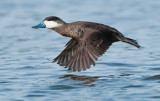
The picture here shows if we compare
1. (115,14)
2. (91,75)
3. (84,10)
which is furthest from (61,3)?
(91,75)

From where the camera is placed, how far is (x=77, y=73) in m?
8.18

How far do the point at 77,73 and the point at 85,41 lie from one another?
0.93 m

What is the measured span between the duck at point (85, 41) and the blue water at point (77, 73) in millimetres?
289

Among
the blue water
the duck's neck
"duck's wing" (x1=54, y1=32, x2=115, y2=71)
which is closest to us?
the blue water

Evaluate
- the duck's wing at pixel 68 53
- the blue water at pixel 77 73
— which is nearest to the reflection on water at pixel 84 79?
the blue water at pixel 77 73

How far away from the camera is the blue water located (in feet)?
22.2

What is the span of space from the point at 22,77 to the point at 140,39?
154 inches

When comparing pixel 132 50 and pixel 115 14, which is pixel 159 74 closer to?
pixel 132 50

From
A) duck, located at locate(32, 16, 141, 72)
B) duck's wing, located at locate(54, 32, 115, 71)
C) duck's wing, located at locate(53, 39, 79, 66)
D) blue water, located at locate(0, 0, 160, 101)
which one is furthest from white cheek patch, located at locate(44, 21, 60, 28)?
duck's wing, located at locate(54, 32, 115, 71)

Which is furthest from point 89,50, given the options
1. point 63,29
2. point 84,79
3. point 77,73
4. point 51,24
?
point 51,24

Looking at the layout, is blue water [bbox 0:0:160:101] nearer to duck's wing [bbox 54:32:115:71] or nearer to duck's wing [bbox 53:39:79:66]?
duck's wing [bbox 53:39:79:66]

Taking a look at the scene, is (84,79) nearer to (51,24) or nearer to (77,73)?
(77,73)

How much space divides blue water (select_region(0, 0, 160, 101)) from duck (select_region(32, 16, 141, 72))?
289 mm

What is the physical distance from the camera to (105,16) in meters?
14.0
